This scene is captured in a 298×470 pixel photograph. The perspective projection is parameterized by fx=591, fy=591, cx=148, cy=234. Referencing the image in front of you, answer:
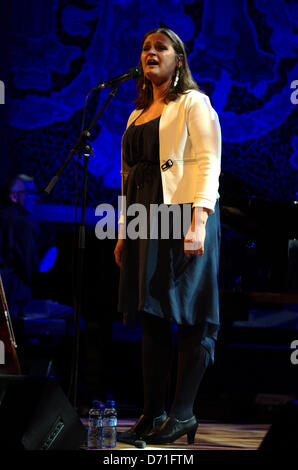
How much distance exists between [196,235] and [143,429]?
32.0 inches

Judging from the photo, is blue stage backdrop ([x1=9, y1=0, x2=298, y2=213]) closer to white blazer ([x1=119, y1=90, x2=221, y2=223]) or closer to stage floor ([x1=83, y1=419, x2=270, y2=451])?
stage floor ([x1=83, y1=419, x2=270, y2=451])

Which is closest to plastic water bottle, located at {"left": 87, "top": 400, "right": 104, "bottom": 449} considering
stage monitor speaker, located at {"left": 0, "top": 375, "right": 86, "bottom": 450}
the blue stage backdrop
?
stage monitor speaker, located at {"left": 0, "top": 375, "right": 86, "bottom": 450}

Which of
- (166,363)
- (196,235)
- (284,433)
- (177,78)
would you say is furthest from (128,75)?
(284,433)

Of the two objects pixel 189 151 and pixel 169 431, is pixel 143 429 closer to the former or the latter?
pixel 169 431

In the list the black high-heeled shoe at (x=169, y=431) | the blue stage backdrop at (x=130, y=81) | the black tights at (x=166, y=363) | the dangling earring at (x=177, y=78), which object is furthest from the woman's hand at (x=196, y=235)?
the blue stage backdrop at (x=130, y=81)

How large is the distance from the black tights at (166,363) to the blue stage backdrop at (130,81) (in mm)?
2723

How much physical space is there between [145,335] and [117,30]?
3.38 metres

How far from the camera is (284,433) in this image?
1308mm

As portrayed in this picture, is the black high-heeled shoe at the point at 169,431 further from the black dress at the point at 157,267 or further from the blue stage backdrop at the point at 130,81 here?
the blue stage backdrop at the point at 130,81

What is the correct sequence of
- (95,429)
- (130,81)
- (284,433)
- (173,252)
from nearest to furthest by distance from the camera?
1. (284,433)
2. (173,252)
3. (95,429)
4. (130,81)

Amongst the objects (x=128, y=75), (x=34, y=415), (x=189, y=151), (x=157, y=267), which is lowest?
(x=34, y=415)

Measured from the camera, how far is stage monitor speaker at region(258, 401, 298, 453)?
1.27 metres

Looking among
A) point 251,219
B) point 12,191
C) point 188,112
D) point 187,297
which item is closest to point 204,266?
point 187,297

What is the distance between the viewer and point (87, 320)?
355cm
